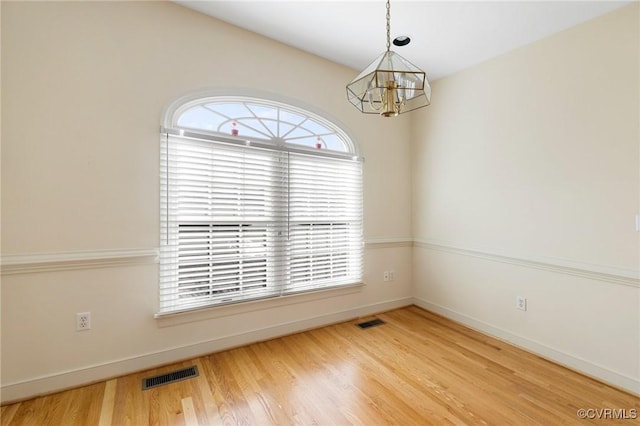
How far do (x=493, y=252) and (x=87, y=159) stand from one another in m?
3.65

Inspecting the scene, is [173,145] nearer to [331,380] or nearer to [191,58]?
[191,58]

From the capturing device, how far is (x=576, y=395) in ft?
6.48

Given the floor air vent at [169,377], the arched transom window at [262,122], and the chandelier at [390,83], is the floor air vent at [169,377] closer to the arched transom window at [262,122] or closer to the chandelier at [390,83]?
the arched transom window at [262,122]

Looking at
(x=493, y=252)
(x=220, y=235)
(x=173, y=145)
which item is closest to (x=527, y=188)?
(x=493, y=252)

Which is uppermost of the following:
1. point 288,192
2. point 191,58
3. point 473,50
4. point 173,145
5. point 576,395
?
point 473,50

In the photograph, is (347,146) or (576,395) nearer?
(576,395)

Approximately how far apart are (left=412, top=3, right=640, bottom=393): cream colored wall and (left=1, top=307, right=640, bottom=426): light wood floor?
0.36 meters

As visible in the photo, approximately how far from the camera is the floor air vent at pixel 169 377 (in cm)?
203

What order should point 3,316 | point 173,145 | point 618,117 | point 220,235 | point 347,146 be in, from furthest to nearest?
point 347,146 → point 220,235 → point 173,145 → point 618,117 → point 3,316

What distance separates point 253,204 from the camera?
264cm

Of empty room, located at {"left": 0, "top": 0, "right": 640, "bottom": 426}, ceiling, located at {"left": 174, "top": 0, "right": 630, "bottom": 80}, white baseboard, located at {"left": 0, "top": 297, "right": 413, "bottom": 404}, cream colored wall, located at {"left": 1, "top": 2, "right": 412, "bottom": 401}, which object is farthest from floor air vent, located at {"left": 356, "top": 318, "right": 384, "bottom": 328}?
ceiling, located at {"left": 174, "top": 0, "right": 630, "bottom": 80}

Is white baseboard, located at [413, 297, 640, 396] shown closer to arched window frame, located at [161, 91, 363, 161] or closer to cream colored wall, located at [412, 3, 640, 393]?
cream colored wall, located at [412, 3, 640, 393]

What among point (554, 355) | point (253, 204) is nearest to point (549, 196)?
point (554, 355)

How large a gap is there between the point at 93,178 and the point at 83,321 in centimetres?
103
